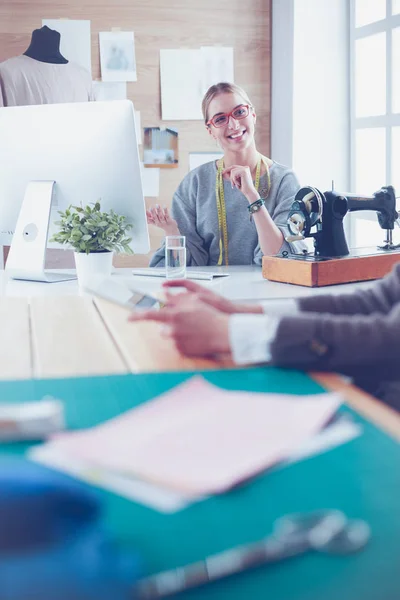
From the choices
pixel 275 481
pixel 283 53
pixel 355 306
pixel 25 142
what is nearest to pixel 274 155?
pixel 283 53

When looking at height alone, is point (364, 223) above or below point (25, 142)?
below

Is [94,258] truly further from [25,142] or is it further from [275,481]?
[275,481]

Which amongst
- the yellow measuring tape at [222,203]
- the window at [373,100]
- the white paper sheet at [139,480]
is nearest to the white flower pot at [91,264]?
the yellow measuring tape at [222,203]

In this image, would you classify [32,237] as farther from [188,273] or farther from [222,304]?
[222,304]

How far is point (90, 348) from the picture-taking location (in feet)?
4.37

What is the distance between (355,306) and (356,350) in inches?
13.0

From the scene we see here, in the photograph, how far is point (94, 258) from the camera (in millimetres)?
2266

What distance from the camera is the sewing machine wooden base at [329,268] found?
2.16 metres

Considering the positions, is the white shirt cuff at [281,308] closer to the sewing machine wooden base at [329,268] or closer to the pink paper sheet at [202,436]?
the pink paper sheet at [202,436]

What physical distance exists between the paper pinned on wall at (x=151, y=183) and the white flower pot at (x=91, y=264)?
1.82 m

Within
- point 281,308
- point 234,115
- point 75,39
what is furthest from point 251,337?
point 75,39

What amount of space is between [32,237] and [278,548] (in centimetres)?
195

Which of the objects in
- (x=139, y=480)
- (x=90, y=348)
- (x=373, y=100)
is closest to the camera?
(x=139, y=480)

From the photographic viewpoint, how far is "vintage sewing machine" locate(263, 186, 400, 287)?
85.7 inches
